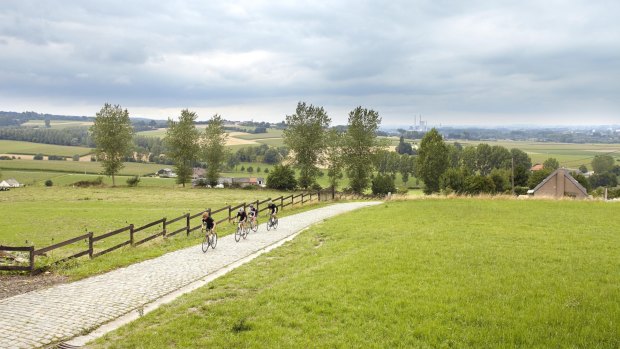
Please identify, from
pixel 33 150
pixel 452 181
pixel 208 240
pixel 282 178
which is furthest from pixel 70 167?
pixel 208 240

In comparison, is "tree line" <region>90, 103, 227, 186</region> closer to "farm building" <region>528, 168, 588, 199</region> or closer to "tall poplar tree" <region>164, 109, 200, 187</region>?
"tall poplar tree" <region>164, 109, 200, 187</region>

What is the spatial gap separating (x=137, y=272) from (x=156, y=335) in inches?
290

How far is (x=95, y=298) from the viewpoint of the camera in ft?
41.4

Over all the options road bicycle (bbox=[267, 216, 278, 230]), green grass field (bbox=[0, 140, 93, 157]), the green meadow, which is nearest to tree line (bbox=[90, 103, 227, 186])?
the green meadow

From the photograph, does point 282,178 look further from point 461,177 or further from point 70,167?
point 70,167

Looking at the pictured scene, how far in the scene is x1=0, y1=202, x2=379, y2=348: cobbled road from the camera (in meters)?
9.97

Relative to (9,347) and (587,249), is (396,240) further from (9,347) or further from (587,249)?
(9,347)

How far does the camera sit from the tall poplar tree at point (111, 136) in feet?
236

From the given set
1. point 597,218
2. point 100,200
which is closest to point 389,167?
point 100,200

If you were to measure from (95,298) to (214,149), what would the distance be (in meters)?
66.4

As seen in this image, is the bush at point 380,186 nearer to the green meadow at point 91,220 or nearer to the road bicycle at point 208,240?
the green meadow at point 91,220

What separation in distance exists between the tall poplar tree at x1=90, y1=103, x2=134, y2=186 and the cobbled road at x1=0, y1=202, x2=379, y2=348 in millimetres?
59671

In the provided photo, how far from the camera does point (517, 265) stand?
560 inches

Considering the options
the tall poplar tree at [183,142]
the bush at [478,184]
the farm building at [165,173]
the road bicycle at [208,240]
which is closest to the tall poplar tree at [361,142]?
the bush at [478,184]
